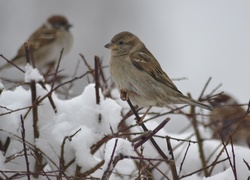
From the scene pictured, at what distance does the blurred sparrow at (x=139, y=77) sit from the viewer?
127 inches

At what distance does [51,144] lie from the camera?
241 cm

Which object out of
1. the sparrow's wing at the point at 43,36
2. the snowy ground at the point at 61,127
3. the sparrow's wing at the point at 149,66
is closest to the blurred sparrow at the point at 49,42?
the sparrow's wing at the point at 43,36

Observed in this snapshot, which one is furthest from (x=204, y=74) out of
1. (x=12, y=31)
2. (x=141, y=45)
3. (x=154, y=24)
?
(x=141, y=45)

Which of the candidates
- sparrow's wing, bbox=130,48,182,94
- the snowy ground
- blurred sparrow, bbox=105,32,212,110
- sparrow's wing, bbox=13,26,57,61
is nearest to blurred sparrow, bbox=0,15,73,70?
sparrow's wing, bbox=13,26,57,61

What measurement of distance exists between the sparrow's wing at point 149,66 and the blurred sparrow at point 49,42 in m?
3.38

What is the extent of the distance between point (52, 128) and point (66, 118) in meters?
0.10

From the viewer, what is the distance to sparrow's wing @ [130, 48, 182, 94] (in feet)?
11.3

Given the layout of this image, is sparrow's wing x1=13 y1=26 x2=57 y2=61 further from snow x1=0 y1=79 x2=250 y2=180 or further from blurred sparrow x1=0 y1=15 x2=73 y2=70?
snow x1=0 y1=79 x2=250 y2=180

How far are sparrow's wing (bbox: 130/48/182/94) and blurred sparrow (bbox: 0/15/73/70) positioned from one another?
11.1ft

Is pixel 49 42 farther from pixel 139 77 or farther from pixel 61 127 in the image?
pixel 61 127

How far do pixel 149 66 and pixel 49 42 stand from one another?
3870 millimetres

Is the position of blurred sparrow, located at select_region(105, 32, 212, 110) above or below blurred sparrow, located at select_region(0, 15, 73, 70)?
above

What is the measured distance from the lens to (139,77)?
3336 mm

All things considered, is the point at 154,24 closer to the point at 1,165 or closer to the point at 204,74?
the point at 204,74
